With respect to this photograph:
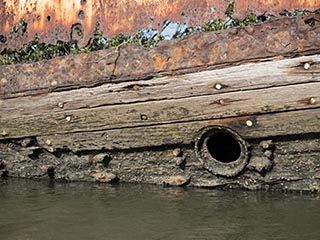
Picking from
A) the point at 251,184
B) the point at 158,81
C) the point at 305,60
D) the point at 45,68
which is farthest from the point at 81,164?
the point at 305,60

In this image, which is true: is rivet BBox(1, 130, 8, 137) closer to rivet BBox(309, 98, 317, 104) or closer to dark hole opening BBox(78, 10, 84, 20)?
dark hole opening BBox(78, 10, 84, 20)

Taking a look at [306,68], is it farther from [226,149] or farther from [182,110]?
[226,149]

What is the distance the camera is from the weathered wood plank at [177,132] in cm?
344

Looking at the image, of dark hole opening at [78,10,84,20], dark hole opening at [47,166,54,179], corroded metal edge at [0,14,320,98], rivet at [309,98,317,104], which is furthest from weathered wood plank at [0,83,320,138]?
dark hole opening at [78,10,84,20]

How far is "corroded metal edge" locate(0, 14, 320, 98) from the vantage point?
10.9ft

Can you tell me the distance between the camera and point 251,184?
380cm

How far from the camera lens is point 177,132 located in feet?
12.5

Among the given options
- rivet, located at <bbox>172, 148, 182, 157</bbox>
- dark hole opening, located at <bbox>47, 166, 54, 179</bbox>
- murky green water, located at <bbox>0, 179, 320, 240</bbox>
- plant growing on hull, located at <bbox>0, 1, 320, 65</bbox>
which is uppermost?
plant growing on hull, located at <bbox>0, 1, 320, 65</bbox>

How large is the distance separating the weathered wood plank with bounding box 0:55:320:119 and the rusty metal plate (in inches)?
17.1

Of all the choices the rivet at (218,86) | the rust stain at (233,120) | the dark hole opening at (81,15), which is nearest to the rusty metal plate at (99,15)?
the dark hole opening at (81,15)

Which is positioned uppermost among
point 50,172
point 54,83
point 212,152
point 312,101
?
point 54,83

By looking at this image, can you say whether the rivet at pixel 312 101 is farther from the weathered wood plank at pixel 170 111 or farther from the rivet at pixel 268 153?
the rivet at pixel 268 153

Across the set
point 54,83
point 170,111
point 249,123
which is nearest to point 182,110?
point 170,111

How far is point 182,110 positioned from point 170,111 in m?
0.10
